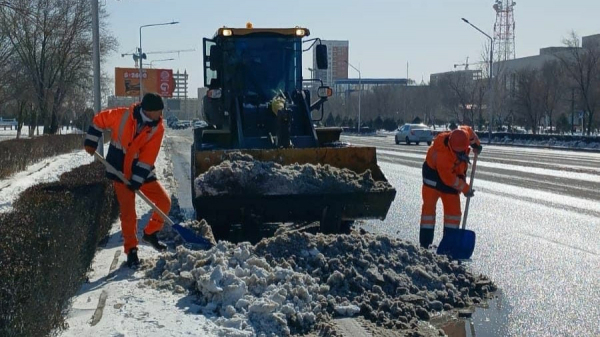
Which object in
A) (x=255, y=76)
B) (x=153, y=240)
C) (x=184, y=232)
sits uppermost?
(x=255, y=76)

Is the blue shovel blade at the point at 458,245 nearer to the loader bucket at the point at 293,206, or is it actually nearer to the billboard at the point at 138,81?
the loader bucket at the point at 293,206

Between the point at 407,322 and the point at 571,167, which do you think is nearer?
the point at 407,322

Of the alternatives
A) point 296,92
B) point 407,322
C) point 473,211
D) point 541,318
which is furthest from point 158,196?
point 473,211

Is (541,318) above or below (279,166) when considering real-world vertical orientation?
below

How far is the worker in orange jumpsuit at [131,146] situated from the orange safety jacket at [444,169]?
11.0ft

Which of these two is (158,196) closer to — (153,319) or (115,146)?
(115,146)

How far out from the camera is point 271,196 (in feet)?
30.8

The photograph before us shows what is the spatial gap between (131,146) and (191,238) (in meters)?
1.21

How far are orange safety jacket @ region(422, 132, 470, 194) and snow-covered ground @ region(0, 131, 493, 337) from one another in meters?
1.32

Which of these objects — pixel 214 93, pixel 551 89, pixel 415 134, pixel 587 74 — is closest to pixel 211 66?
pixel 214 93

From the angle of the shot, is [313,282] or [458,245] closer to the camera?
[313,282]

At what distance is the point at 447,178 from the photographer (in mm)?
8836

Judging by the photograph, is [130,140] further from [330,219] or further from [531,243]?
[531,243]

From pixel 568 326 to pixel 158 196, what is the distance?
13.4 ft
